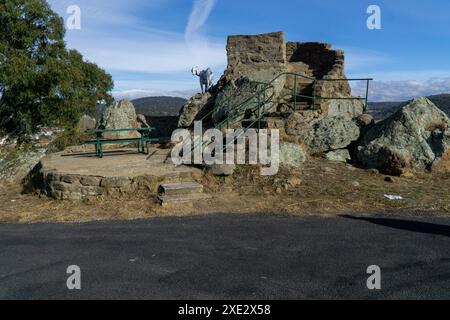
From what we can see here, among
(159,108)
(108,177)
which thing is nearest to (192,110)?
(108,177)

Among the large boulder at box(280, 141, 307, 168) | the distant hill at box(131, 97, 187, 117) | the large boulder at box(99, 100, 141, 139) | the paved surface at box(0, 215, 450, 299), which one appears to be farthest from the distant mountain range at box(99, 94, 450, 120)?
the paved surface at box(0, 215, 450, 299)

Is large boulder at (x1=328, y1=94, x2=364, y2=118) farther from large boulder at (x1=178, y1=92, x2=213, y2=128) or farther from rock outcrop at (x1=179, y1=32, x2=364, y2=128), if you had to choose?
large boulder at (x1=178, y1=92, x2=213, y2=128)

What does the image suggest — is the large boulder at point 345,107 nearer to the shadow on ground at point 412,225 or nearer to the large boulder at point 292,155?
the large boulder at point 292,155

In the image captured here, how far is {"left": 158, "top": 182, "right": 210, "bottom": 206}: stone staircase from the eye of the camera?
7028 millimetres

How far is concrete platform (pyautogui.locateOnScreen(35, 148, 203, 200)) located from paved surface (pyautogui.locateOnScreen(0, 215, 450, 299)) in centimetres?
132

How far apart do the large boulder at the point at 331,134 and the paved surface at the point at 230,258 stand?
13.4ft

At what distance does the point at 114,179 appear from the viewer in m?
7.44

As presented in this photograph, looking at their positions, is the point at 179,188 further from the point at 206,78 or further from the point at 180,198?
the point at 206,78

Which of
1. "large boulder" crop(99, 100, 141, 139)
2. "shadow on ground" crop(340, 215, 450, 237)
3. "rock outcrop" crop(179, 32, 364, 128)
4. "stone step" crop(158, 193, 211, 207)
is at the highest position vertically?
"rock outcrop" crop(179, 32, 364, 128)

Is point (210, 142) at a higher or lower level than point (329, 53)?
lower

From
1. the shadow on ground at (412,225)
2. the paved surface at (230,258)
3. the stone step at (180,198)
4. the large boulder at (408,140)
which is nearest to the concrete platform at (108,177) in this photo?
the stone step at (180,198)
